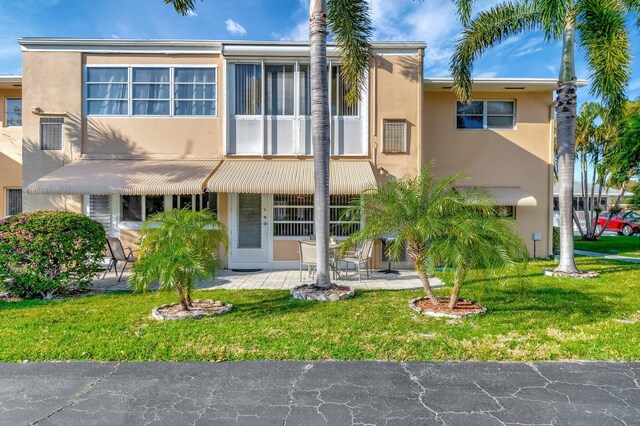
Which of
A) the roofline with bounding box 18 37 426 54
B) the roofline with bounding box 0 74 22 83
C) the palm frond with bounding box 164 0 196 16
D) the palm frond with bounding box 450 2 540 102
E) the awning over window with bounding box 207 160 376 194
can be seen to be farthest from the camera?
the roofline with bounding box 0 74 22 83

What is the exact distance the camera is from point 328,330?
6426 millimetres

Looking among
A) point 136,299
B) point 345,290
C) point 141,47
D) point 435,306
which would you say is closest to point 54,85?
point 141,47

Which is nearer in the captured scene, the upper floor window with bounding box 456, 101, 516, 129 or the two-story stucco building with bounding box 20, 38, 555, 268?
the two-story stucco building with bounding box 20, 38, 555, 268

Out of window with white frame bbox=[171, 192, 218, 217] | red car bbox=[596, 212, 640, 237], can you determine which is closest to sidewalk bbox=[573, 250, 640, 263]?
red car bbox=[596, 212, 640, 237]

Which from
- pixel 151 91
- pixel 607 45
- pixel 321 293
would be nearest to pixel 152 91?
pixel 151 91

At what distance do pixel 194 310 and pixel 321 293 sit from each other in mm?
3086

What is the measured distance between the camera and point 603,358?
5.23 meters

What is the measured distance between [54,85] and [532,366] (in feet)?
55.6

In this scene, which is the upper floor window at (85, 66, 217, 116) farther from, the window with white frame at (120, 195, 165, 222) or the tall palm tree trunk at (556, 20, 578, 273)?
the tall palm tree trunk at (556, 20, 578, 273)

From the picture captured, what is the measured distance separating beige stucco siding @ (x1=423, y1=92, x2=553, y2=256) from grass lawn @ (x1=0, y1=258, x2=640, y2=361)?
764cm

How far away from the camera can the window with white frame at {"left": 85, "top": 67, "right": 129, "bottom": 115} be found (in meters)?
13.2

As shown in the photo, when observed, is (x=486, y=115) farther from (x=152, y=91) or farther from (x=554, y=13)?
(x=152, y=91)

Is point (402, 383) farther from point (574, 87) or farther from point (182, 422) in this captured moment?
Answer: point (574, 87)

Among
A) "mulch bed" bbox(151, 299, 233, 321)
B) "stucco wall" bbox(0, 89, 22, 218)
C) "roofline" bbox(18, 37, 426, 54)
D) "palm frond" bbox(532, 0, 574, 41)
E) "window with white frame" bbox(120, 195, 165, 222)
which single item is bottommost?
"mulch bed" bbox(151, 299, 233, 321)
